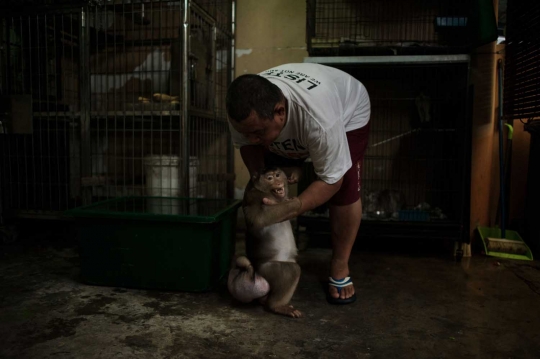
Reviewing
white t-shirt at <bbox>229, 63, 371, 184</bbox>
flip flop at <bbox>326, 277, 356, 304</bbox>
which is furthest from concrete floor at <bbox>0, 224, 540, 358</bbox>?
white t-shirt at <bbox>229, 63, 371, 184</bbox>

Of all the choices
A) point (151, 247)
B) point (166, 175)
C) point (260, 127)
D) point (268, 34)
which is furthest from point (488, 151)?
point (151, 247)

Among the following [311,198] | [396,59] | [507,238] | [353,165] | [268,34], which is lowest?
[507,238]

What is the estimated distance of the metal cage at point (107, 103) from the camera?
3.09 meters

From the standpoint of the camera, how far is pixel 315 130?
5.39 ft

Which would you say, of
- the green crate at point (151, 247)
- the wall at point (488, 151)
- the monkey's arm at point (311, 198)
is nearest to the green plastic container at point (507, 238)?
the wall at point (488, 151)

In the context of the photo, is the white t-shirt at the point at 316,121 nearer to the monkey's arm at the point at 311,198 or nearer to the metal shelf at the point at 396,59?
the monkey's arm at the point at 311,198

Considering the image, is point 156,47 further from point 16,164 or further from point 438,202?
point 438,202

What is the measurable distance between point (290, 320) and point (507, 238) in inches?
79.2

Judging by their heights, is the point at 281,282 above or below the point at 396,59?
below

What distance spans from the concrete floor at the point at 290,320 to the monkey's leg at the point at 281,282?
5cm

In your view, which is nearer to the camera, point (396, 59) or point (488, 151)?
point (396, 59)

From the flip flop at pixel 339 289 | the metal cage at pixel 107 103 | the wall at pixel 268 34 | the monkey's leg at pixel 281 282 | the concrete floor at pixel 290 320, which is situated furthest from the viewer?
the wall at pixel 268 34

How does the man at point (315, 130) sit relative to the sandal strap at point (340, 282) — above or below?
above

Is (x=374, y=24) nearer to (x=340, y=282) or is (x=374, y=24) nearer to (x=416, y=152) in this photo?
(x=416, y=152)
